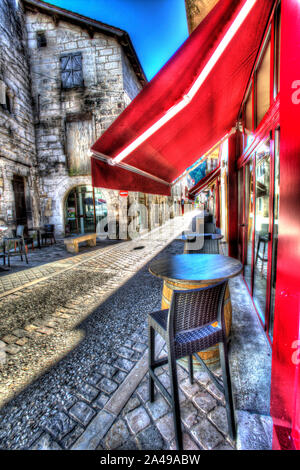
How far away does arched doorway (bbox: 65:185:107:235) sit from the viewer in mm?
10953

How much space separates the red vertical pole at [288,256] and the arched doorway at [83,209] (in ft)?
33.3

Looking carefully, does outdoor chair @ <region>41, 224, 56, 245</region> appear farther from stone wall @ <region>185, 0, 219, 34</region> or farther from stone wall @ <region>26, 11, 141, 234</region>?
stone wall @ <region>185, 0, 219, 34</region>

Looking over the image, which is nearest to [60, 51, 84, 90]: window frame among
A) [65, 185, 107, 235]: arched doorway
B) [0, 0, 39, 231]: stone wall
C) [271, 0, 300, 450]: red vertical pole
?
[0, 0, 39, 231]: stone wall

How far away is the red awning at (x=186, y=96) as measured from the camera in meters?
1.56

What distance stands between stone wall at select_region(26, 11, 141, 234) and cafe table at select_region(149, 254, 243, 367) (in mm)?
9553

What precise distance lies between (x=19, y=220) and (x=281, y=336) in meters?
10.8

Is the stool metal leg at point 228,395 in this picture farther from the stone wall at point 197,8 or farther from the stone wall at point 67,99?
the stone wall at point 67,99

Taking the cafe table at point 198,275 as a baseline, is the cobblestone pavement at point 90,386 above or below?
below

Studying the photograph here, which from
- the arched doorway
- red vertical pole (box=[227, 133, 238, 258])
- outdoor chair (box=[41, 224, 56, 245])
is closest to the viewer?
red vertical pole (box=[227, 133, 238, 258])

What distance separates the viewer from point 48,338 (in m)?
2.67

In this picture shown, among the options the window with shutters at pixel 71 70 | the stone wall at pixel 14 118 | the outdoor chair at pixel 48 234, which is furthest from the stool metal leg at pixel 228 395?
the window with shutters at pixel 71 70

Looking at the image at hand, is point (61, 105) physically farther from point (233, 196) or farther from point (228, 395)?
point (228, 395)

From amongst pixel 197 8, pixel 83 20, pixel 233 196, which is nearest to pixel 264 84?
pixel 197 8
